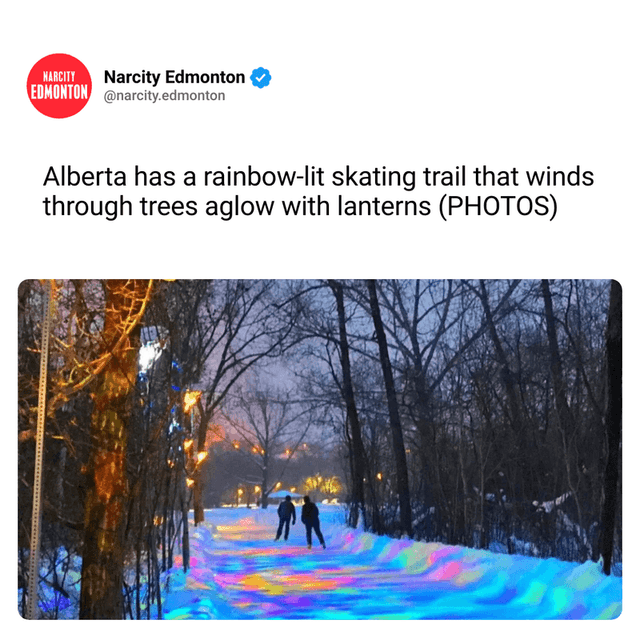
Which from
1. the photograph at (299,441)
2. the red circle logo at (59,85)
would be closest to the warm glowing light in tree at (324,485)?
the photograph at (299,441)

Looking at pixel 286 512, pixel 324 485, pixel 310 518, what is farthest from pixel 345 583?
pixel 324 485

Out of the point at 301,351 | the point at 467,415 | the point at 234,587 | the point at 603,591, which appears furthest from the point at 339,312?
the point at 603,591

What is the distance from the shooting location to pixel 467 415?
9.98 metres

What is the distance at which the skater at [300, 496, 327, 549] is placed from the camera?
296 inches

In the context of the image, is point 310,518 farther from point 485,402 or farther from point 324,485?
point 485,402

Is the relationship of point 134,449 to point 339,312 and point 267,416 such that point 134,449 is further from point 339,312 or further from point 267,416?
point 339,312

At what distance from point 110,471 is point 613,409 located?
3960 millimetres

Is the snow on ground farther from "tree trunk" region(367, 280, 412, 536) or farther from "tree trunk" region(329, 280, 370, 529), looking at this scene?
"tree trunk" region(367, 280, 412, 536)

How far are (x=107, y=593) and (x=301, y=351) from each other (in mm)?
2583

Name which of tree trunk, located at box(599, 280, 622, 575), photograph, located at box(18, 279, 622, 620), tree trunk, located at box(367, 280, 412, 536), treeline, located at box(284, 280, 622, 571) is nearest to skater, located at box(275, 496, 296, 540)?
photograph, located at box(18, 279, 622, 620)

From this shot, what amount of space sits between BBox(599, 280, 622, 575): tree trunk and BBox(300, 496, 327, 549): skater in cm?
226

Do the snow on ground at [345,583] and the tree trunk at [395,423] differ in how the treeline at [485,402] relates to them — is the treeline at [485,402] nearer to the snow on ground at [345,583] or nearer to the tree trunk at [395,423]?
the tree trunk at [395,423]

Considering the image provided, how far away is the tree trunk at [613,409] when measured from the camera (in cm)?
690

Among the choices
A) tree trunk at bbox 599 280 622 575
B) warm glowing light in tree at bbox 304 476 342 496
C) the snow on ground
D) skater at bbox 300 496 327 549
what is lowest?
the snow on ground
